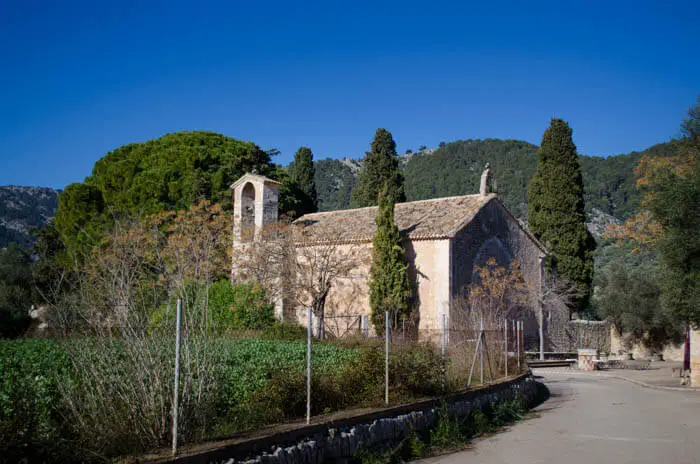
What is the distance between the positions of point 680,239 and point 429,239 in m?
9.82

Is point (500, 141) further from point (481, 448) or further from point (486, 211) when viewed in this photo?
point (481, 448)

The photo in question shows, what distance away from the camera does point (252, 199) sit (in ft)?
84.6

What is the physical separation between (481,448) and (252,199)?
736 inches

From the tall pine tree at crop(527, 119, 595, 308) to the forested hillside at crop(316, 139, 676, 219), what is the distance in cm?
2007

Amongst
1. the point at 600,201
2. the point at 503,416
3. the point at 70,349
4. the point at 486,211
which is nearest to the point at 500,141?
the point at 600,201

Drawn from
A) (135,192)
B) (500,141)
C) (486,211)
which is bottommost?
(486,211)

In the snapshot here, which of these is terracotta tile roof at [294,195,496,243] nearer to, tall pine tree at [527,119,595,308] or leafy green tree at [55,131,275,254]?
leafy green tree at [55,131,275,254]

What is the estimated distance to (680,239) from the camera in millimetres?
13680

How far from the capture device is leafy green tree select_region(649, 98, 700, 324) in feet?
44.7

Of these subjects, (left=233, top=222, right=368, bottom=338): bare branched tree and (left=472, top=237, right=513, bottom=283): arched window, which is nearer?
(left=233, top=222, right=368, bottom=338): bare branched tree

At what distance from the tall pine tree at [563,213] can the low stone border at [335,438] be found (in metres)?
22.6

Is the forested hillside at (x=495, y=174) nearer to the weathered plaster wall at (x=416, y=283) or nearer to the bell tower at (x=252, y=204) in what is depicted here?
the weathered plaster wall at (x=416, y=283)

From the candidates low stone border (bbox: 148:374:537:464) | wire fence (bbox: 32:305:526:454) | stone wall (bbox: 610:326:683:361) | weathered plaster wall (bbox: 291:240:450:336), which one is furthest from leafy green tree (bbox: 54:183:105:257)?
stone wall (bbox: 610:326:683:361)

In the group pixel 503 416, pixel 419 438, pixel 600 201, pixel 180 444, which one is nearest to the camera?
pixel 180 444
